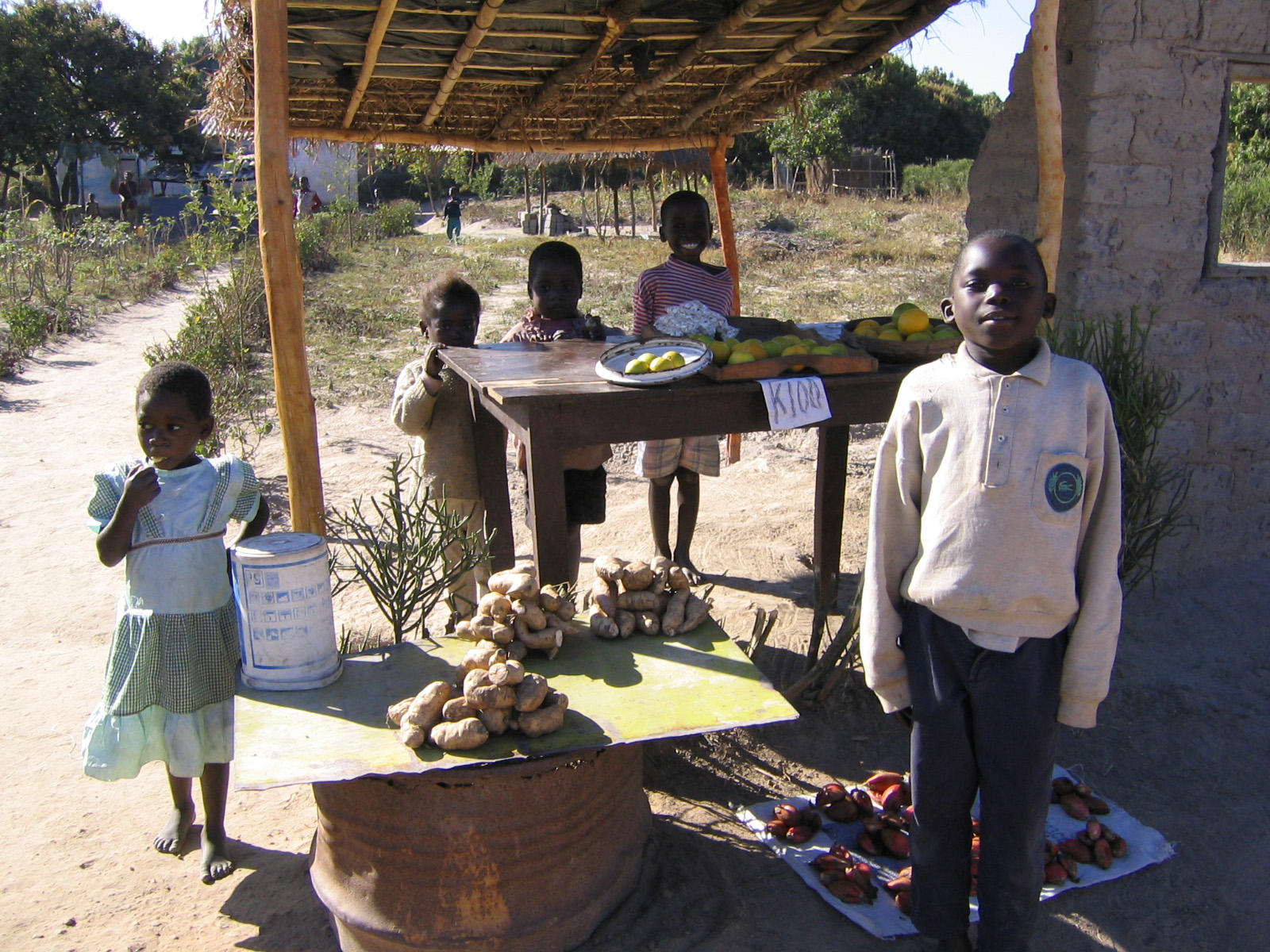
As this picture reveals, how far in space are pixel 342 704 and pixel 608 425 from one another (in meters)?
1.07

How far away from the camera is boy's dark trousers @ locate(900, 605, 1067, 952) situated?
193 cm

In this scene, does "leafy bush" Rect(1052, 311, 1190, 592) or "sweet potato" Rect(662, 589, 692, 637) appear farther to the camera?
"leafy bush" Rect(1052, 311, 1190, 592)

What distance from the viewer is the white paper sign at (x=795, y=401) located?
290 centimetres

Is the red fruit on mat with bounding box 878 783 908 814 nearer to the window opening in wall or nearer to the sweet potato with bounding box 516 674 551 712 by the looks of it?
the sweet potato with bounding box 516 674 551 712

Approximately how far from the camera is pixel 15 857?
268 centimetres

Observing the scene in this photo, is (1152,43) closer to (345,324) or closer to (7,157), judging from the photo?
(345,324)

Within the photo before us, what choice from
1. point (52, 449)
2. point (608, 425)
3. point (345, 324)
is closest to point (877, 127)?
point (345, 324)

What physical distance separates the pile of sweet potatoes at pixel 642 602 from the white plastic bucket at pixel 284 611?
0.70 meters

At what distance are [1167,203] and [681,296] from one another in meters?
2.03

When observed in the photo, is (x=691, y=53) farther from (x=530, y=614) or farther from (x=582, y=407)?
(x=530, y=614)

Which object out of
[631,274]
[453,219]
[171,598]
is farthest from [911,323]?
[453,219]

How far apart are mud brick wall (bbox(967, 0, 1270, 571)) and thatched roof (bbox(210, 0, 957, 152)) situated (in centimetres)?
70

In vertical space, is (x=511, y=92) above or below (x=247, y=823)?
above

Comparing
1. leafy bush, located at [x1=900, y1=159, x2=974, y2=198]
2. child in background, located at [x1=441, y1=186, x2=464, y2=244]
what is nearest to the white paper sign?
child in background, located at [x1=441, y1=186, x2=464, y2=244]
